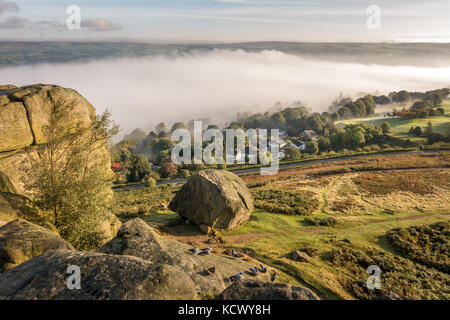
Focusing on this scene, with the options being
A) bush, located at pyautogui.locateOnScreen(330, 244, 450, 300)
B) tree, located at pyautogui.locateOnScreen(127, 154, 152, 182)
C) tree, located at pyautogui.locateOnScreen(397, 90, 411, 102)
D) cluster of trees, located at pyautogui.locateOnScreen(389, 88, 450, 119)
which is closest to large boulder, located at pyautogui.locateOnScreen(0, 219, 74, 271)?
bush, located at pyautogui.locateOnScreen(330, 244, 450, 300)

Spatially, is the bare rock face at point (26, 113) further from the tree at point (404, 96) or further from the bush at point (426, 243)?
the tree at point (404, 96)

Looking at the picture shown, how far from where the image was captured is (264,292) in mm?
8438

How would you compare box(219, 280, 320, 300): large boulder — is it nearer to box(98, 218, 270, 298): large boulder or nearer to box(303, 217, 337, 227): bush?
box(98, 218, 270, 298): large boulder

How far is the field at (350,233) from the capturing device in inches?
712

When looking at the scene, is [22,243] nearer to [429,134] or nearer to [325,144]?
[325,144]

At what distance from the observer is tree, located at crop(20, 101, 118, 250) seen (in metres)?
16.1

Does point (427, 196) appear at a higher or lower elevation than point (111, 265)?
lower

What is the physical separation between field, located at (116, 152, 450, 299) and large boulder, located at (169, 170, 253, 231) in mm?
983

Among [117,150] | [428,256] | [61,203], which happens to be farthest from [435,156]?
[61,203]

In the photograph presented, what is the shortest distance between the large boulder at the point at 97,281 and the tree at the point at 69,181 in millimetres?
7068

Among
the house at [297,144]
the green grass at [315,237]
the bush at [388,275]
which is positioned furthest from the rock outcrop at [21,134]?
the house at [297,144]

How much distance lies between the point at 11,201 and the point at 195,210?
1489cm
